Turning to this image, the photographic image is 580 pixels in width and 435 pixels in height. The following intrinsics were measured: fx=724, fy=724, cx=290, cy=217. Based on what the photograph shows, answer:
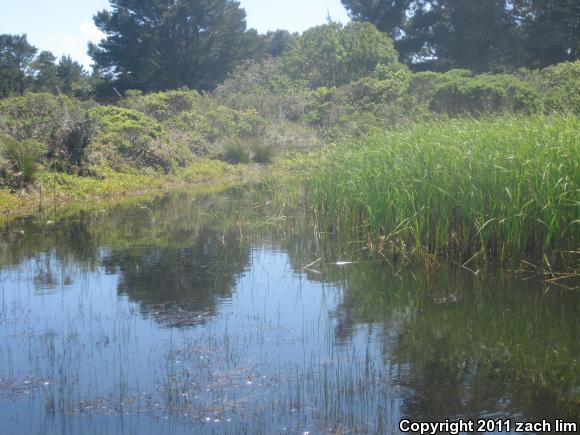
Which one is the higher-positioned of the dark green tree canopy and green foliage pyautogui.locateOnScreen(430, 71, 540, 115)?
the dark green tree canopy

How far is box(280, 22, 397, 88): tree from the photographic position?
3444 cm

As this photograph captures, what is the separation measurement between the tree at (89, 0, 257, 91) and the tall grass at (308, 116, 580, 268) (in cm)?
3073

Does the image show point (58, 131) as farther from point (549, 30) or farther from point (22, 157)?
point (549, 30)

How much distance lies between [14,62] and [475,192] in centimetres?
3397

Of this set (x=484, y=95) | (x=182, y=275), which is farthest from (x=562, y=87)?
(x=182, y=275)

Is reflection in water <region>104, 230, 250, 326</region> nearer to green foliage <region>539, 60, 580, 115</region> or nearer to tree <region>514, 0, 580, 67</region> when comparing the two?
green foliage <region>539, 60, 580, 115</region>

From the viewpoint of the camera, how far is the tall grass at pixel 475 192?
8430mm

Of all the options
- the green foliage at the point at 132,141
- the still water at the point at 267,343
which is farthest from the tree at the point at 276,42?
the still water at the point at 267,343

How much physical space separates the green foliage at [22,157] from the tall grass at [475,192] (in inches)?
320

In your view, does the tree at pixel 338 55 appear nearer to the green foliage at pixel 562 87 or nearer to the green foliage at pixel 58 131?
the green foliage at pixel 562 87

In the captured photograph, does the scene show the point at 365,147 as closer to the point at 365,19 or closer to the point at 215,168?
the point at 215,168

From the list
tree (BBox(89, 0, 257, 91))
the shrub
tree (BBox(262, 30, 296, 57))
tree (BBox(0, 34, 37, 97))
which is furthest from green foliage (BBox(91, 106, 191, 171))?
tree (BBox(262, 30, 296, 57))

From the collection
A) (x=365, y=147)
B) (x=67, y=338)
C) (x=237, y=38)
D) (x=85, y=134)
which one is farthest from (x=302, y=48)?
(x=67, y=338)

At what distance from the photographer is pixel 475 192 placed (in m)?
9.08
